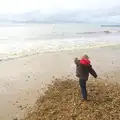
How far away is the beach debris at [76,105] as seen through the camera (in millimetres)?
8859

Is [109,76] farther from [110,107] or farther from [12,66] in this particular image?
[12,66]

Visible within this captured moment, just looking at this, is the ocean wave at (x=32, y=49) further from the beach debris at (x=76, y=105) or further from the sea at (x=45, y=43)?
the beach debris at (x=76, y=105)

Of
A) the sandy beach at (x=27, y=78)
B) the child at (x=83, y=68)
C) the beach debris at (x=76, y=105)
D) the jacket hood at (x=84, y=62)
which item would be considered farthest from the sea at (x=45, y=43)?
the jacket hood at (x=84, y=62)

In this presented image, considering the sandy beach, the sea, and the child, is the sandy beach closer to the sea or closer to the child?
the child

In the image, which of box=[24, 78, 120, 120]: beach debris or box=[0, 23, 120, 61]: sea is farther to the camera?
box=[0, 23, 120, 61]: sea

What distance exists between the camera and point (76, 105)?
9.61 metres

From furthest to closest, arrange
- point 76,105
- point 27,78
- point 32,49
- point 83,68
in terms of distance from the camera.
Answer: point 32,49 < point 27,78 < point 83,68 < point 76,105

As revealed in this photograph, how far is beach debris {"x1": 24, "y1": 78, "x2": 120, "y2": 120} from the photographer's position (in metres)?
8.86

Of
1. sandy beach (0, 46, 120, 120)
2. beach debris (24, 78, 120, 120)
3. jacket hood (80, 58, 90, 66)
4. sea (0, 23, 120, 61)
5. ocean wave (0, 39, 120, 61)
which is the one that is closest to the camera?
beach debris (24, 78, 120, 120)

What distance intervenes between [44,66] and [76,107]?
31.9ft

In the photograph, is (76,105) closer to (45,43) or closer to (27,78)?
(27,78)

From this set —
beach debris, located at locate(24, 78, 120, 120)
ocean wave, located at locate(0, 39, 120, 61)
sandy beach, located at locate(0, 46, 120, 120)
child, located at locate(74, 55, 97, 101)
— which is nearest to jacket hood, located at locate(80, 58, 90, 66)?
child, located at locate(74, 55, 97, 101)

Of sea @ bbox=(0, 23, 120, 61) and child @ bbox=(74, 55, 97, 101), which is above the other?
child @ bbox=(74, 55, 97, 101)

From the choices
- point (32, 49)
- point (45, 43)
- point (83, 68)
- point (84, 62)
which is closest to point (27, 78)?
point (83, 68)
